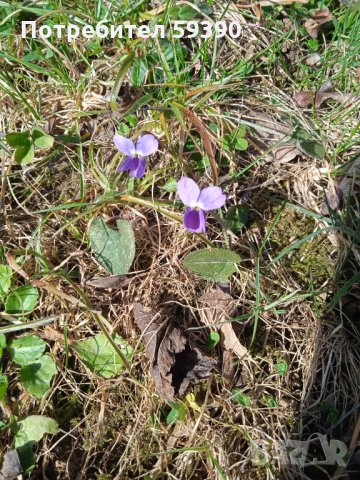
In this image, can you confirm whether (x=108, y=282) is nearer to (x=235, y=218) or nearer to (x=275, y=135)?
(x=235, y=218)

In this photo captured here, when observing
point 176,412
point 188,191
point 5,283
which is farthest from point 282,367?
point 5,283

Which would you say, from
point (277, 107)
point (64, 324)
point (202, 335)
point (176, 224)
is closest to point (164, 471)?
point (202, 335)

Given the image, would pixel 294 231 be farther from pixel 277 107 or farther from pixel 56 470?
pixel 56 470

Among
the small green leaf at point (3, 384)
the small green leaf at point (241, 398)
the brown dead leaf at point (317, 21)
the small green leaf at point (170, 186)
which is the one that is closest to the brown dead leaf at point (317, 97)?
the brown dead leaf at point (317, 21)

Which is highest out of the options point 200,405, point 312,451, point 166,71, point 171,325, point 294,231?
point 166,71

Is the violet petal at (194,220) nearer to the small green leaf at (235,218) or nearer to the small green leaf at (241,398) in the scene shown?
the small green leaf at (235,218)

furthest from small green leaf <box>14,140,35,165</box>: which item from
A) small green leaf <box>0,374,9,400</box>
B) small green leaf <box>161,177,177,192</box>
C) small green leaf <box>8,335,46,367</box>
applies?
small green leaf <box>0,374,9,400</box>
